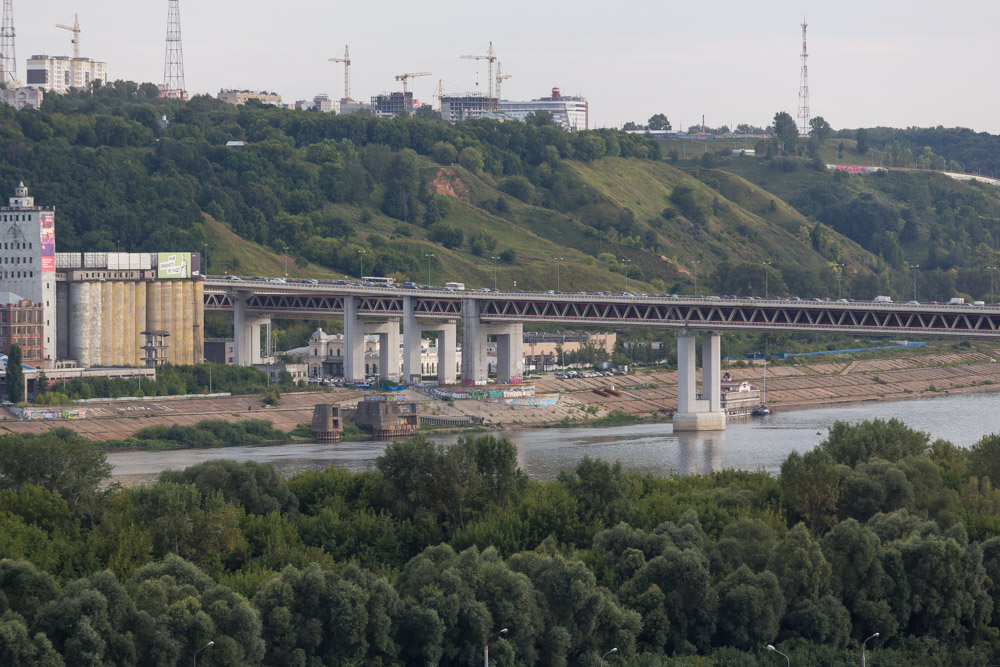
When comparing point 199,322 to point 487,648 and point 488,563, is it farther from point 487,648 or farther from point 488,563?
point 487,648

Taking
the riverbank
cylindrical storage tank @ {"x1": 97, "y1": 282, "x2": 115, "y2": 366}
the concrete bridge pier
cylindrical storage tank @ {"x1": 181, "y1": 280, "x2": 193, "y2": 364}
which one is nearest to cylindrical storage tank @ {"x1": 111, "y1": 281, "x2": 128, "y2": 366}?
cylindrical storage tank @ {"x1": 97, "y1": 282, "x2": 115, "y2": 366}

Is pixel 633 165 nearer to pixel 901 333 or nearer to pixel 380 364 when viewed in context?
pixel 380 364

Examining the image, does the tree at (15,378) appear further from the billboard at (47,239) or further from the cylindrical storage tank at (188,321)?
the cylindrical storage tank at (188,321)

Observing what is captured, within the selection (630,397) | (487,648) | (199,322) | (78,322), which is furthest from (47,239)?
(487,648)

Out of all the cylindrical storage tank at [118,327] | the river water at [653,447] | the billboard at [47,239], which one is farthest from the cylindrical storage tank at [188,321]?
the river water at [653,447]

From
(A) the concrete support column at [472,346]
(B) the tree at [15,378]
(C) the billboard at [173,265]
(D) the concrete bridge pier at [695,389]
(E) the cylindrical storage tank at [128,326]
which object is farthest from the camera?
(C) the billboard at [173,265]

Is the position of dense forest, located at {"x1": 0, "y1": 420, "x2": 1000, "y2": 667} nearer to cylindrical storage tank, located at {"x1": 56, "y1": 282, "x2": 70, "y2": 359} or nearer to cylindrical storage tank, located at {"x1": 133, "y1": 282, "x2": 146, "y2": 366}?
cylindrical storage tank, located at {"x1": 56, "y1": 282, "x2": 70, "y2": 359}
